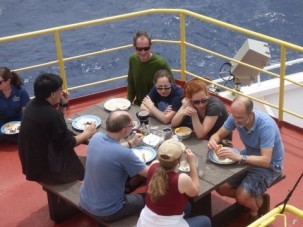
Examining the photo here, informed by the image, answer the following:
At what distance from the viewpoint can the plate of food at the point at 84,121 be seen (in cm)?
641

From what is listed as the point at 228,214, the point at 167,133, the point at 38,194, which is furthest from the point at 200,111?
the point at 38,194

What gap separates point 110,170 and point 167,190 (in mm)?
585

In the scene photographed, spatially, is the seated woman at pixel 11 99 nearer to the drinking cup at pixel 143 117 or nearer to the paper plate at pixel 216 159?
the drinking cup at pixel 143 117

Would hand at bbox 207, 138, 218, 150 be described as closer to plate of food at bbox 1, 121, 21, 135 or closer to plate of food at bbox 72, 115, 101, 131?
plate of food at bbox 72, 115, 101, 131

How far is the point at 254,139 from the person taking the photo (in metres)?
5.66

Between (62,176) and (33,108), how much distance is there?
0.74 meters

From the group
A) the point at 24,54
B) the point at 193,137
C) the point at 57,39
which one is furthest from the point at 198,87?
the point at 24,54

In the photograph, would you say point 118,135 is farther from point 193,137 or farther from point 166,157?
point 193,137

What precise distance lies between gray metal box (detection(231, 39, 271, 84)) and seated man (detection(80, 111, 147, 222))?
191 inches

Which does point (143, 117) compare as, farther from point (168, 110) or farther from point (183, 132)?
point (183, 132)

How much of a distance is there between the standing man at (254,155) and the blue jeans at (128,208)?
0.89 meters

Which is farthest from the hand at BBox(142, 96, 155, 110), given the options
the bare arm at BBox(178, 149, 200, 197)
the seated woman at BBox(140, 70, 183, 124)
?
the bare arm at BBox(178, 149, 200, 197)

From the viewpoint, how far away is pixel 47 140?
5.62m

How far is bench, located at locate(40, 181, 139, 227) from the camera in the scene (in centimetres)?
523
